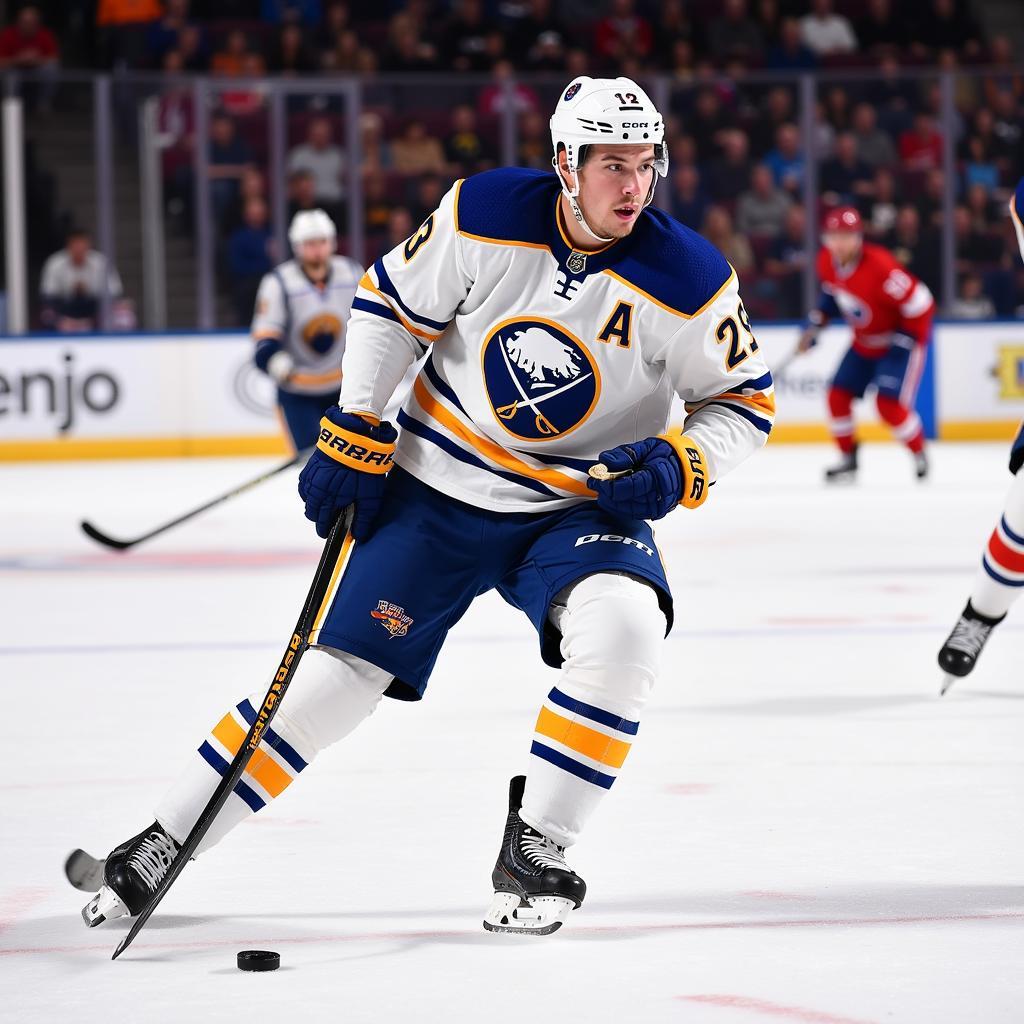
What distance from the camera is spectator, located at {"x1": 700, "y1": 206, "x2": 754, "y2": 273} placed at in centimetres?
1075

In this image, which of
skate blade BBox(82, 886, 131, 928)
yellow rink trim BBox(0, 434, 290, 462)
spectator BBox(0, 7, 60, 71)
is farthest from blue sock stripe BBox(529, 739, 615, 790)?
spectator BBox(0, 7, 60, 71)

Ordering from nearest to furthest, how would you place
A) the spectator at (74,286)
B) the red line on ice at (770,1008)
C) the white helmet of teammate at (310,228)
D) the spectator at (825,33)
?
1. the red line on ice at (770,1008)
2. the white helmet of teammate at (310,228)
3. the spectator at (74,286)
4. the spectator at (825,33)

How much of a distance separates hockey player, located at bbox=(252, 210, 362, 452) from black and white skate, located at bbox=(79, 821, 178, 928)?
485 cm

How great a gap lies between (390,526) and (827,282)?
6776 mm

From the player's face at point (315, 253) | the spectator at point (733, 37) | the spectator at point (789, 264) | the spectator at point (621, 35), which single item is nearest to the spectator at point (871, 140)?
the spectator at point (789, 264)

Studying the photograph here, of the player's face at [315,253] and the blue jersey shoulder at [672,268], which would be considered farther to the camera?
the player's face at [315,253]

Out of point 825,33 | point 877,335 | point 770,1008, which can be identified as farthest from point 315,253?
point 825,33

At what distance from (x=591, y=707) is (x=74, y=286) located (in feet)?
27.2

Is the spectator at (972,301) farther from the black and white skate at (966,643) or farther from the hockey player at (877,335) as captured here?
the black and white skate at (966,643)

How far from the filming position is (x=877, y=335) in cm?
900

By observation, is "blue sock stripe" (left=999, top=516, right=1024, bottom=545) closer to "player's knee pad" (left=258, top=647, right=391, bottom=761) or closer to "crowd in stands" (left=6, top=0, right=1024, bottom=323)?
"player's knee pad" (left=258, top=647, right=391, bottom=761)

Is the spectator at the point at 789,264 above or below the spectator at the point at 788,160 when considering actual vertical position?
below

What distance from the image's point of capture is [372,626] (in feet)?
7.96

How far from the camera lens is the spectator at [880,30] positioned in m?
12.6
